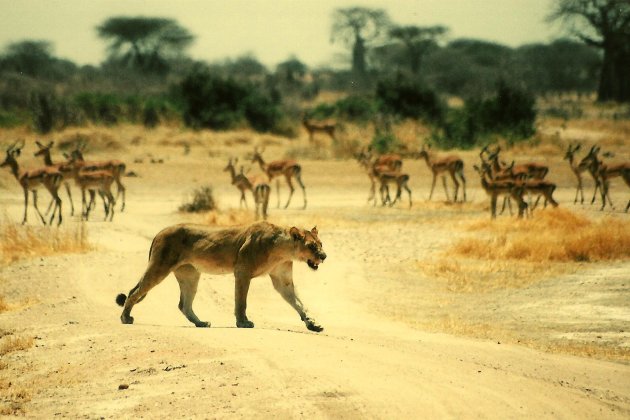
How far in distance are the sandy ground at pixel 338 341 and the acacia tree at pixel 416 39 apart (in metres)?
67.0

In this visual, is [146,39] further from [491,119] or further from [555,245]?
[555,245]

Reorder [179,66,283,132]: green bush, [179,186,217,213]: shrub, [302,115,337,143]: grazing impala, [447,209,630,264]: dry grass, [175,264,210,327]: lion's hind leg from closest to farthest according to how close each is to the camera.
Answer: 1. [175,264,210,327]: lion's hind leg
2. [447,209,630,264]: dry grass
3. [179,186,217,213]: shrub
4. [302,115,337,143]: grazing impala
5. [179,66,283,132]: green bush

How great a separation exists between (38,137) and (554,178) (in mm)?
21286

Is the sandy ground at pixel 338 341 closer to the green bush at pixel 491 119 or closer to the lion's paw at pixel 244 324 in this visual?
the lion's paw at pixel 244 324

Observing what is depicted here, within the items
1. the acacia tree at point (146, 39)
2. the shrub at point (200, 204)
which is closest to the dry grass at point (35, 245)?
the shrub at point (200, 204)

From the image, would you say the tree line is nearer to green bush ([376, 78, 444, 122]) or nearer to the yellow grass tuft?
green bush ([376, 78, 444, 122])

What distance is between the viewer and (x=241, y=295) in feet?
38.5

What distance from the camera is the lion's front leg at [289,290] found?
39.2 feet

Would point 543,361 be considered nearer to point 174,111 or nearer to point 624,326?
point 624,326

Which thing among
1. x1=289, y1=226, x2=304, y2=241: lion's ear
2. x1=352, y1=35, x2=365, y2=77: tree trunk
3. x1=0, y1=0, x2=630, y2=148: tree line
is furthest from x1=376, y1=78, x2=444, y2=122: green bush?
x1=352, y1=35, x2=365, y2=77: tree trunk

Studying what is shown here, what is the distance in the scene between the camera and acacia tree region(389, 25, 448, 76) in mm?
88500

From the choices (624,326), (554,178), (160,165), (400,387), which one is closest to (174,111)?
(160,165)

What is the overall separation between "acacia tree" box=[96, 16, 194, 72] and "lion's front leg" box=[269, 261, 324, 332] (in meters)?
69.4

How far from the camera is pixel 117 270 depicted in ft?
56.0
